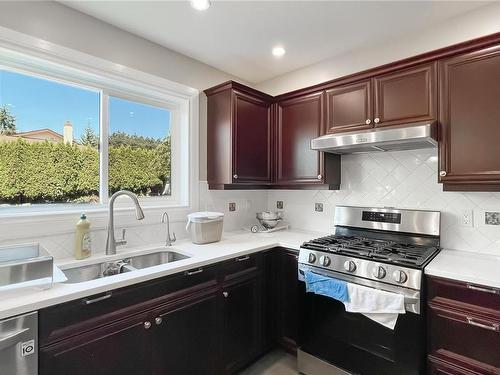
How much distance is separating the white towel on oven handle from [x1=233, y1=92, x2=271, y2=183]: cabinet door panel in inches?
49.7

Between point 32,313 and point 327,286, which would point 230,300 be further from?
point 32,313

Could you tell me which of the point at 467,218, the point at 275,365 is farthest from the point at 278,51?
the point at 275,365

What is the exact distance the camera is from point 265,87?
3.07 meters

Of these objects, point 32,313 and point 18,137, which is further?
point 18,137

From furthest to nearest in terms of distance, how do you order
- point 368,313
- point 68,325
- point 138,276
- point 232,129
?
point 232,129, point 368,313, point 138,276, point 68,325

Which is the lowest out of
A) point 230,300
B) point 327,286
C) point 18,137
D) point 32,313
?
point 230,300

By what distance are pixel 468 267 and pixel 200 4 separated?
7.27ft

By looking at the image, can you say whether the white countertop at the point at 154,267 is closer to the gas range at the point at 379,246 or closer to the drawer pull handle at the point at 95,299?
the drawer pull handle at the point at 95,299

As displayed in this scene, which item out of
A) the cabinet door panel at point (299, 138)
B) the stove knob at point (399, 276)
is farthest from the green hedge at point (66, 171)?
the stove knob at point (399, 276)

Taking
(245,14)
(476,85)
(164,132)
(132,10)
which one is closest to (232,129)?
(164,132)

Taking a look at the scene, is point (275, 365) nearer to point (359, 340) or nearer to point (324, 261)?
point (359, 340)

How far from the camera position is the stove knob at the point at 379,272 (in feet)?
5.32

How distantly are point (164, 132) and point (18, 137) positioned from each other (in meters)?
1.02

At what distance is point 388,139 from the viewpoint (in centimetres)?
184
